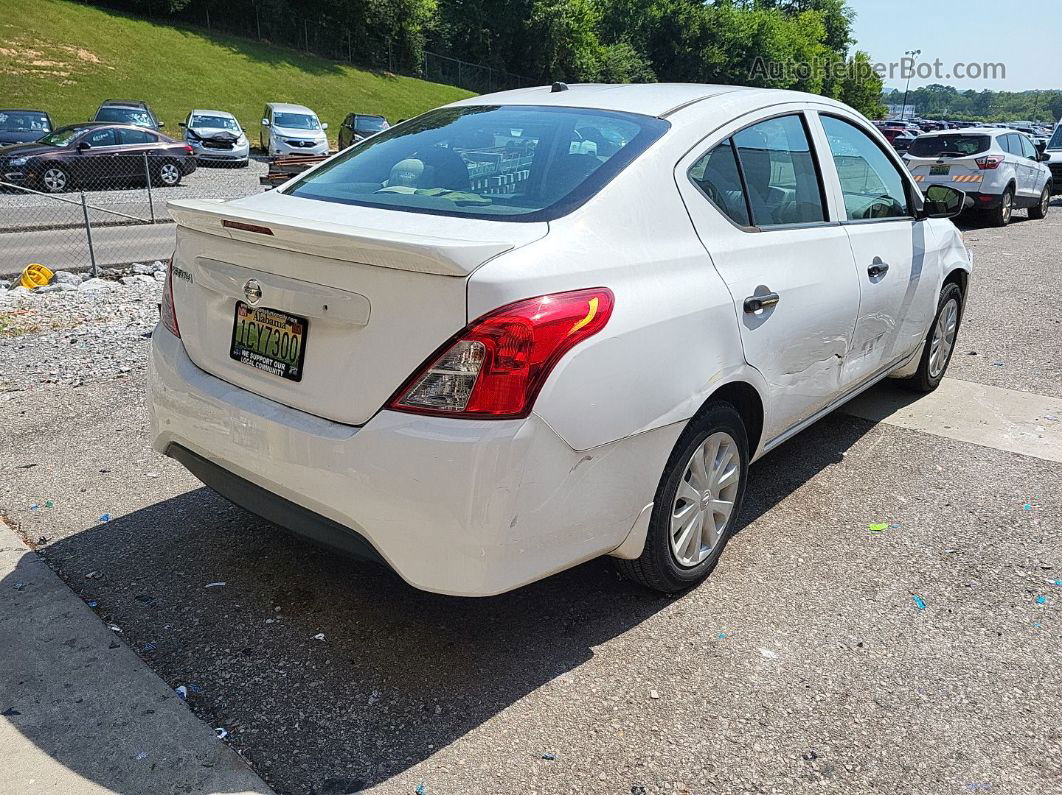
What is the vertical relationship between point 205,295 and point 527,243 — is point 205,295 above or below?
below

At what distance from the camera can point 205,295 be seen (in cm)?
306

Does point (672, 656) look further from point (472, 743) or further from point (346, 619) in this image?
point (346, 619)

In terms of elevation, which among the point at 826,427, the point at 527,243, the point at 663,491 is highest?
the point at 527,243

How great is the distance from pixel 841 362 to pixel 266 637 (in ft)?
8.86

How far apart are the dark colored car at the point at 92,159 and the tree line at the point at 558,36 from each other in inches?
1041

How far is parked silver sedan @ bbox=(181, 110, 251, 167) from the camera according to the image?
24984 millimetres

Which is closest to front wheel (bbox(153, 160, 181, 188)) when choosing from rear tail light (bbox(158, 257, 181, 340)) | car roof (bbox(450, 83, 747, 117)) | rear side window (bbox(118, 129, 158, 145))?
rear side window (bbox(118, 129, 158, 145))

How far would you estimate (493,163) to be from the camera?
10.7 ft

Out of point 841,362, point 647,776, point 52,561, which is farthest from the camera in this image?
point 841,362

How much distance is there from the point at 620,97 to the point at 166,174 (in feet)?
63.8

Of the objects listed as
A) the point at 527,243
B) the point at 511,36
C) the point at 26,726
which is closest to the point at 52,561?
the point at 26,726

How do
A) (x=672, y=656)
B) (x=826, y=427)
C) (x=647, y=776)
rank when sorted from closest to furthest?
(x=647, y=776), (x=672, y=656), (x=826, y=427)

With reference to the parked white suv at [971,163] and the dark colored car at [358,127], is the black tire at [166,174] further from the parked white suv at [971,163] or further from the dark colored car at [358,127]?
the parked white suv at [971,163]

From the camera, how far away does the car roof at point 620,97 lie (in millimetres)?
3484
